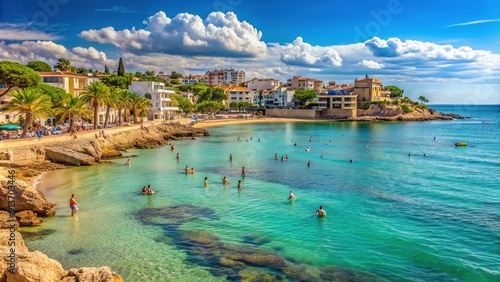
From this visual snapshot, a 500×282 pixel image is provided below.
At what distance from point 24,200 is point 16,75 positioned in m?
36.9

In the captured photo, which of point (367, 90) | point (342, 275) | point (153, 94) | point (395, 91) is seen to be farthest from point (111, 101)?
point (395, 91)

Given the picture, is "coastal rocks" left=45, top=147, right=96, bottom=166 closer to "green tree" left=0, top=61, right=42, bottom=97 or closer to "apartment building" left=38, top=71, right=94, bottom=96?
"green tree" left=0, top=61, right=42, bottom=97

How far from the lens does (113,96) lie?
62188mm

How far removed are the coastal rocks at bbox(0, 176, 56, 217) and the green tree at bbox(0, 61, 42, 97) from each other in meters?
35.1

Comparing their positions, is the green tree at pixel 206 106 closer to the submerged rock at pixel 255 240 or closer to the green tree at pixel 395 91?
the green tree at pixel 395 91

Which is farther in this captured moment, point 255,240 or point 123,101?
point 123,101

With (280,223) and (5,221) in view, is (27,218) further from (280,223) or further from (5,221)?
(280,223)

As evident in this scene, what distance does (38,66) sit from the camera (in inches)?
3703

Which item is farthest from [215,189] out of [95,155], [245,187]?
[95,155]

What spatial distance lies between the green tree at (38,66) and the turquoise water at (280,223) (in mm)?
66172

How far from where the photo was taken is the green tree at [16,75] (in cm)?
4997

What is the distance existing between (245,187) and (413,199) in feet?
44.4

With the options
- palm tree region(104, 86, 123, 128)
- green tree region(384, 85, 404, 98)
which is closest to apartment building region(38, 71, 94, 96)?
palm tree region(104, 86, 123, 128)

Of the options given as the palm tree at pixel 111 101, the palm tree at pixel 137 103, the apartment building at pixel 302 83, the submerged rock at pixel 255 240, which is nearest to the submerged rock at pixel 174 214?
the submerged rock at pixel 255 240
